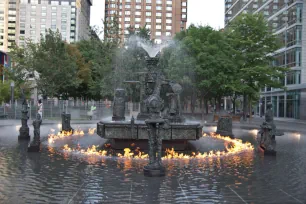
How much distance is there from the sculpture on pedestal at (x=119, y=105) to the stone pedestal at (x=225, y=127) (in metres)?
6.29

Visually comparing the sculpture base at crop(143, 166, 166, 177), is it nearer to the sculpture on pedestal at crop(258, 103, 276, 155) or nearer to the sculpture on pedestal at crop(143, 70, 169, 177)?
the sculpture on pedestal at crop(143, 70, 169, 177)

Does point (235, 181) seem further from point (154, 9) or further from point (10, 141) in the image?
point (154, 9)

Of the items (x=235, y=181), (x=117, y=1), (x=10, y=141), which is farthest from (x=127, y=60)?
(x=117, y=1)

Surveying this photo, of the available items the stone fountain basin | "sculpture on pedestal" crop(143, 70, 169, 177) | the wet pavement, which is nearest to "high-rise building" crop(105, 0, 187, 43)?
the stone fountain basin

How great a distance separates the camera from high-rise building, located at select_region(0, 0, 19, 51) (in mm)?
139613

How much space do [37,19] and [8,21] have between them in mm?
14290

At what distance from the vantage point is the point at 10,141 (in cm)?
1645

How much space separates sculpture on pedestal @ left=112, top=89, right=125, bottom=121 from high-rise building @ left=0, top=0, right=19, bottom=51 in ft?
444

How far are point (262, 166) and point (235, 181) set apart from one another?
2.60 meters

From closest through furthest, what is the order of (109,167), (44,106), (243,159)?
(109,167) → (243,159) → (44,106)

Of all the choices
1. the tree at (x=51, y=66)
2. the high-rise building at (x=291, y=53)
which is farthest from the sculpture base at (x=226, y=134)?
the high-rise building at (x=291, y=53)

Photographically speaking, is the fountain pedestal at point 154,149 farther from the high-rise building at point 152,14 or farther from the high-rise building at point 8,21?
the high-rise building at point 8,21

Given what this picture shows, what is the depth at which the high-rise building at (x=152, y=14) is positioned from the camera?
440ft

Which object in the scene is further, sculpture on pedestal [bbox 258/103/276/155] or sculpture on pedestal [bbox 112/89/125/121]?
sculpture on pedestal [bbox 112/89/125/121]
